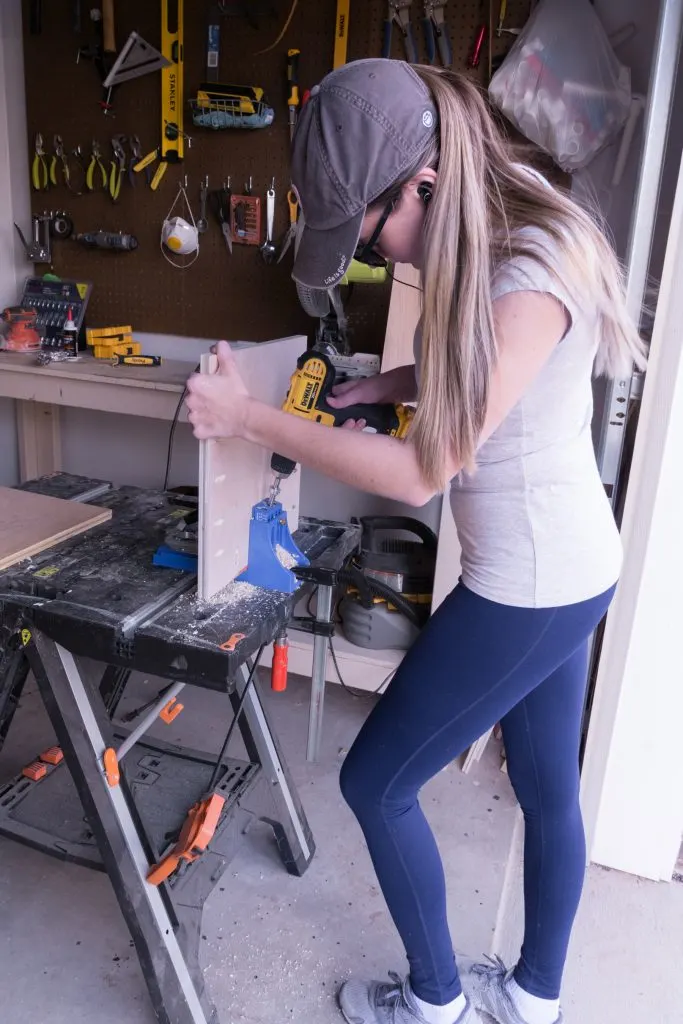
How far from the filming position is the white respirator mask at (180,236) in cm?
245

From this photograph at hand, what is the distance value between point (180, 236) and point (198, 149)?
0.28 metres

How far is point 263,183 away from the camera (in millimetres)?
2400

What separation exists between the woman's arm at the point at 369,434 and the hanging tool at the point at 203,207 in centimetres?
159

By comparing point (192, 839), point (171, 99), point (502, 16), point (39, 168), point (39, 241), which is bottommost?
point (192, 839)

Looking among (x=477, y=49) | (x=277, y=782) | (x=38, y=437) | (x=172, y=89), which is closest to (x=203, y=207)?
(x=172, y=89)

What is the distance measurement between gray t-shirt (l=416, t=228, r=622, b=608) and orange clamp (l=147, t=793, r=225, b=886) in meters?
0.61

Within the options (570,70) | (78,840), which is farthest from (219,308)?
(78,840)

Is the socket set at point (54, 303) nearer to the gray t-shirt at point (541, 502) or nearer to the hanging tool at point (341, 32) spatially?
A: the hanging tool at point (341, 32)

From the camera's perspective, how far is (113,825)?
121 cm

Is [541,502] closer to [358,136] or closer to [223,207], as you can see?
[358,136]

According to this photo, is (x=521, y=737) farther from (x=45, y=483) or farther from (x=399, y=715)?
(x=45, y=483)


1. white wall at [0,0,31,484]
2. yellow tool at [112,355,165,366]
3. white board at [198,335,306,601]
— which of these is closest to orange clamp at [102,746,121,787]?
white board at [198,335,306,601]

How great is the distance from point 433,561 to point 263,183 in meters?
1.28

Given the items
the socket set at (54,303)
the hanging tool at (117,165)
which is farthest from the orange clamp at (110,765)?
the hanging tool at (117,165)
